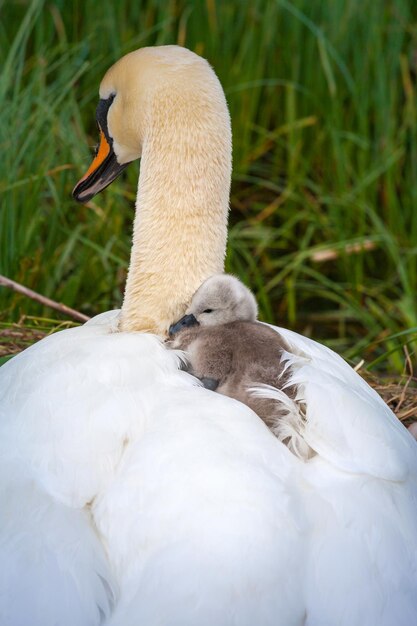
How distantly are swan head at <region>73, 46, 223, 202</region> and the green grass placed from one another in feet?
4.36

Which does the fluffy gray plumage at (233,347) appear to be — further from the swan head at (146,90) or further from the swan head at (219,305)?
the swan head at (146,90)

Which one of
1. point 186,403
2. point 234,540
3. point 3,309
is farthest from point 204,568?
point 3,309

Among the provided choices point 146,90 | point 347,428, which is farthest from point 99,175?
point 347,428

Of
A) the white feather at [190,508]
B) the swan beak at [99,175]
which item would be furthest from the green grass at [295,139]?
the white feather at [190,508]

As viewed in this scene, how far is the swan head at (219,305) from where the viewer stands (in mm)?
2904

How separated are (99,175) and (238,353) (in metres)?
1.00

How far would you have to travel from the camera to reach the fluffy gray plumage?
2594 mm

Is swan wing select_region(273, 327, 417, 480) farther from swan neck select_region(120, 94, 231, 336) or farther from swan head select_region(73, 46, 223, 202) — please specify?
swan head select_region(73, 46, 223, 202)

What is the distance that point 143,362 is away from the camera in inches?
102

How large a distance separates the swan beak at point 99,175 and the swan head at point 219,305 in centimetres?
62

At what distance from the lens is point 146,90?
10.4ft

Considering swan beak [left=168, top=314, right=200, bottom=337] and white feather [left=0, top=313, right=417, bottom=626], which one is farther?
swan beak [left=168, top=314, right=200, bottom=337]

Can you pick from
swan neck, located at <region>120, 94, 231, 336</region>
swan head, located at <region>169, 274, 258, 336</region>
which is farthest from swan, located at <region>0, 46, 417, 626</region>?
swan neck, located at <region>120, 94, 231, 336</region>

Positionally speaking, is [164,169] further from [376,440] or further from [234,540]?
[234,540]
